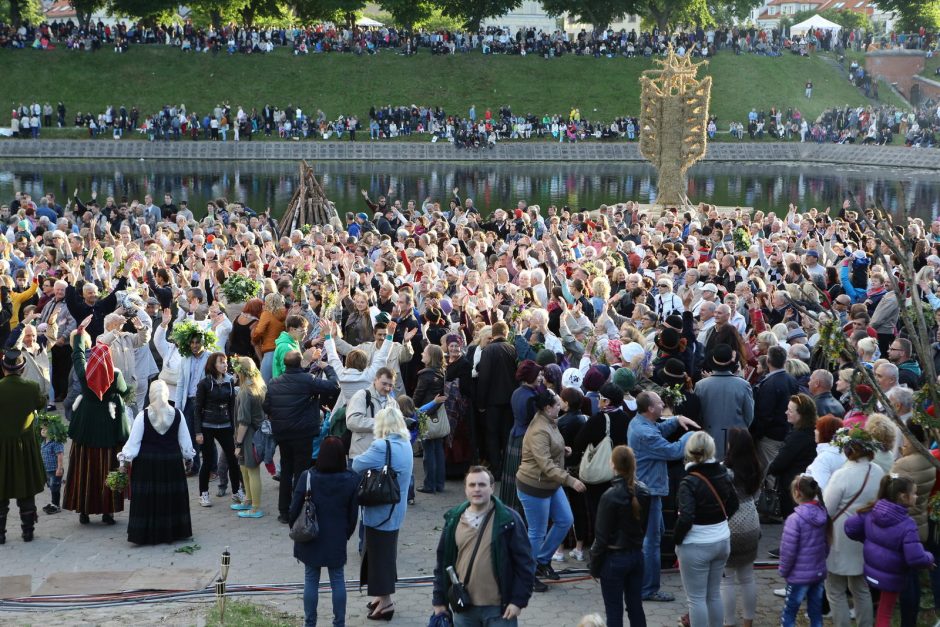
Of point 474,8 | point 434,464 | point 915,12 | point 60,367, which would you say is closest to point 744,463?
point 434,464

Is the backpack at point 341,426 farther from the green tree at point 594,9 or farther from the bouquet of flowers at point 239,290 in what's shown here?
the green tree at point 594,9

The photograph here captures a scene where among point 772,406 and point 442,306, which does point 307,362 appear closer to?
point 442,306

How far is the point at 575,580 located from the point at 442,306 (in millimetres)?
4772

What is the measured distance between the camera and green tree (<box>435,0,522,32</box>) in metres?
71.8

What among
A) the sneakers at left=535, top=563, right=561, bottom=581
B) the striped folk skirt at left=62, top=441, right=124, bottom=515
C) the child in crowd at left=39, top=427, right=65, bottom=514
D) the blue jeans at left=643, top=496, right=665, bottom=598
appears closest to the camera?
the blue jeans at left=643, top=496, right=665, bottom=598

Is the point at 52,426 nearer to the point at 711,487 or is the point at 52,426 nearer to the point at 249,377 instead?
the point at 249,377

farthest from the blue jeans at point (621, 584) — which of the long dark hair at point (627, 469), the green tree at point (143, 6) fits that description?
the green tree at point (143, 6)

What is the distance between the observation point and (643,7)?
75312 millimetres

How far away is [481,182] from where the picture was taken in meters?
45.5

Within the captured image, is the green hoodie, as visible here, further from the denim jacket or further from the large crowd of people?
the denim jacket

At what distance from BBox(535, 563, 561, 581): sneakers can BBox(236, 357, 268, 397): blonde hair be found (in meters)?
2.93

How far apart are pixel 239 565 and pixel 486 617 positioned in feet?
10.3

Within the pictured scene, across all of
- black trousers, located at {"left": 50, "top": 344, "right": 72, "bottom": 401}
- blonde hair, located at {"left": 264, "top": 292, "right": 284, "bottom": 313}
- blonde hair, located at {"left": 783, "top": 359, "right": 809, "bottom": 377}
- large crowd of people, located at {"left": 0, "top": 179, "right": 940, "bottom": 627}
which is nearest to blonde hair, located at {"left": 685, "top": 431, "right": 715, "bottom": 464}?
large crowd of people, located at {"left": 0, "top": 179, "right": 940, "bottom": 627}

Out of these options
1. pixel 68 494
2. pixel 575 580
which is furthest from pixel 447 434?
pixel 68 494
